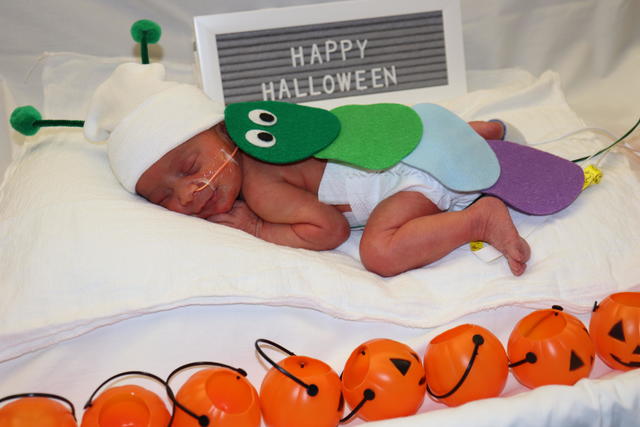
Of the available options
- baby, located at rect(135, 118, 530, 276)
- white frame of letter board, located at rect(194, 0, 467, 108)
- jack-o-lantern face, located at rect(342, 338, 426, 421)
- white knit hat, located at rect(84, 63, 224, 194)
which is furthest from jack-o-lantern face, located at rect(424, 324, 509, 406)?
white frame of letter board, located at rect(194, 0, 467, 108)

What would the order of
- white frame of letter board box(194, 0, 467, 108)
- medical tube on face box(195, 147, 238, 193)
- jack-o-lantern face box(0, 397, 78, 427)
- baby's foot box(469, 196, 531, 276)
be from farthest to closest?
white frame of letter board box(194, 0, 467, 108) < medical tube on face box(195, 147, 238, 193) < baby's foot box(469, 196, 531, 276) < jack-o-lantern face box(0, 397, 78, 427)

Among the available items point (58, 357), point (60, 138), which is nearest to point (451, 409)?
point (58, 357)

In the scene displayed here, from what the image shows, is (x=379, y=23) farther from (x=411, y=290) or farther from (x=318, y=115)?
(x=411, y=290)

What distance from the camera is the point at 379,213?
4.60 feet

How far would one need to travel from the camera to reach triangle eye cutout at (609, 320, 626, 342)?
3.56 ft

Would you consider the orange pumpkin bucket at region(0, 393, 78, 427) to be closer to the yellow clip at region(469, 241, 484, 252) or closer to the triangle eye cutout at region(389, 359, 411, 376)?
the triangle eye cutout at region(389, 359, 411, 376)

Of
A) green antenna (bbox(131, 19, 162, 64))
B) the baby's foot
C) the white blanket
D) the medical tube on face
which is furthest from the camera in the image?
green antenna (bbox(131, 19, 162, 64))

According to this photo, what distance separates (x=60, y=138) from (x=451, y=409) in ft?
3.62

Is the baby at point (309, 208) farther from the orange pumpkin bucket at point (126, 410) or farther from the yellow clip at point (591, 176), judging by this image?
the orange pumpkin bucket at point (126, 410)

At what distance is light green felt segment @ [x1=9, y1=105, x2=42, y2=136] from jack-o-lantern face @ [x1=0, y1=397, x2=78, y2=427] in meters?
0.73

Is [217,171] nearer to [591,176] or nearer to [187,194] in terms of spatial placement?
[187,194]

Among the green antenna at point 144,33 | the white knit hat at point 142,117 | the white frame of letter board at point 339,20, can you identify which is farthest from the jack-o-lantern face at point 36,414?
the white frame of letter board at point 339,20

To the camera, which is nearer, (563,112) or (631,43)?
(563,112)

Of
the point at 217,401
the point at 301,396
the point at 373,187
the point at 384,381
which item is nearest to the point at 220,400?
the point at 217,401
